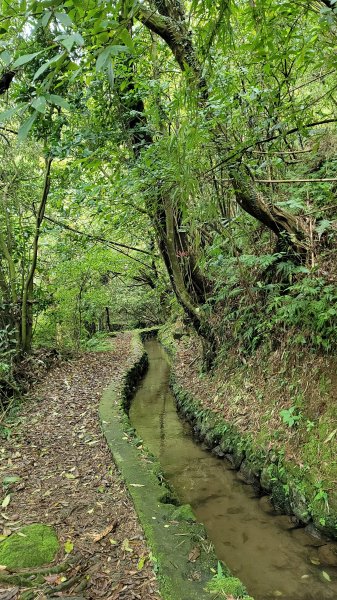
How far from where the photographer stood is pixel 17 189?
8.13m

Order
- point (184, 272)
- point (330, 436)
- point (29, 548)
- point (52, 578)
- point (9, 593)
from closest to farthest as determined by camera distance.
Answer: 1. point (9, 593)
2. point (52, 578)
3. point (29, 548)
4. point (330, 436)
5. point (184, 272)

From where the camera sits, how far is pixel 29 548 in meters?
2.96

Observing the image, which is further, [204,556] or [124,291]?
[124,291]

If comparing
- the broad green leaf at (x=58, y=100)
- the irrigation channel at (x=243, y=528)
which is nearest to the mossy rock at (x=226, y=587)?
the irrigation channel at (x=243, y=528)

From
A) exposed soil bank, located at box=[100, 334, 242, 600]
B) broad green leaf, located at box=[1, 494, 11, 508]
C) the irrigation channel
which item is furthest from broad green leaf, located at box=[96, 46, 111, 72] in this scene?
broad green leaf, located at box=[1, 494, 11, 508]

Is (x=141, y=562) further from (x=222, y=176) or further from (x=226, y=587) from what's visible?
(x=222, y=176)

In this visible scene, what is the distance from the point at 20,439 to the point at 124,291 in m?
18.6

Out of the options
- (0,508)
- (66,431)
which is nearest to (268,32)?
(0,508)

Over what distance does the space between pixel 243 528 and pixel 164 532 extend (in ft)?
4.53

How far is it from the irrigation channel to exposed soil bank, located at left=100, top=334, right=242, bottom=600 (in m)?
0.68

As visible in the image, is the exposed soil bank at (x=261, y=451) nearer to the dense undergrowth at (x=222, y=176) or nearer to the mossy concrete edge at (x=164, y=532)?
the dense undergrowth at (x=222, y=176)

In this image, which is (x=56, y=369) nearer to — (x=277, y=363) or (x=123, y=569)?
(x=277, y=363)

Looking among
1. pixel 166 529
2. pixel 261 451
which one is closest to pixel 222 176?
pixel 261 451

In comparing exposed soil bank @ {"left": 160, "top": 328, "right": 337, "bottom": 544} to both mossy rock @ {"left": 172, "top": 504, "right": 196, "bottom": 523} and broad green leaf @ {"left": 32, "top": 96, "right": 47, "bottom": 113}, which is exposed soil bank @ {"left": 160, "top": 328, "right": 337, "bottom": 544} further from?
broad green leaf @ {"left": 32, "top": 96, "right": 47, "bottom": 113}
